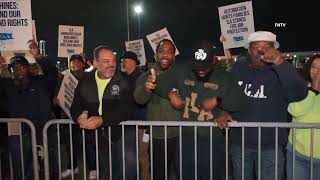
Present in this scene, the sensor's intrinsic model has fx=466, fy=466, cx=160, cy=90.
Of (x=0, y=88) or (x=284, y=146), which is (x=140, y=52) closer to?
(x=0, y=88)

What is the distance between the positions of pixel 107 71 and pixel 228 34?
3.28 meters

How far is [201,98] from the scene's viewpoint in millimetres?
5203

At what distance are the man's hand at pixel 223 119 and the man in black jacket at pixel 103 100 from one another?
990mm

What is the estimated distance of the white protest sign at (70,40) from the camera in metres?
10.3

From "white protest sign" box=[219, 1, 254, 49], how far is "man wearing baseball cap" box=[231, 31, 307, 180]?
2.49m

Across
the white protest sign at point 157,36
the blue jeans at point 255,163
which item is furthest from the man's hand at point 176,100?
the white protest sign at point 157,36

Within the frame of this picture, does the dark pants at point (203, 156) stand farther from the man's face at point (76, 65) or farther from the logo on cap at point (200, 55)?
the man's face at point (76, 65)

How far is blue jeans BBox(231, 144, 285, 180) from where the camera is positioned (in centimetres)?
511

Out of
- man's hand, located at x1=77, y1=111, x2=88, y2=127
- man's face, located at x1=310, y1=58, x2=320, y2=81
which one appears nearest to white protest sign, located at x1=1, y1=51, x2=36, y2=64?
man's hand, located at x1=77, y1=111, x2=88, y2=127

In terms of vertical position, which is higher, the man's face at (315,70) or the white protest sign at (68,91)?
the man's face at (315,70)

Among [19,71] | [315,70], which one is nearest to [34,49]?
[19,71]

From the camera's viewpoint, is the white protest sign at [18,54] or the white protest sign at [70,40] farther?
the white protest sign at [70,40]

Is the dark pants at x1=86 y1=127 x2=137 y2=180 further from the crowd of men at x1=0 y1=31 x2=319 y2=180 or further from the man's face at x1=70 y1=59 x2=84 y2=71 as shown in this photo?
the man's face at x1=70 y1=59 x2=84 y2=71

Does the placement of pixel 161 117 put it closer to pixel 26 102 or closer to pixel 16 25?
pixel 26 102
